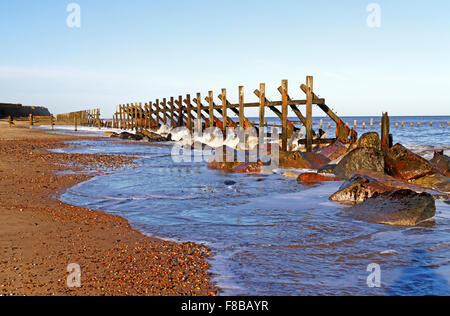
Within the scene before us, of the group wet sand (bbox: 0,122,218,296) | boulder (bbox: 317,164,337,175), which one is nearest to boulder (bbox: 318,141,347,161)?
boulder (bbox: 317,164,337,175)

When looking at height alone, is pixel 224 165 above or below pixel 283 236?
above

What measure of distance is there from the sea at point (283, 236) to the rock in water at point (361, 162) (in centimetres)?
134

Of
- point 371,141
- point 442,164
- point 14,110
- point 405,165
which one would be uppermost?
point 14,110

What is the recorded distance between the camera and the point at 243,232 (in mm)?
5641

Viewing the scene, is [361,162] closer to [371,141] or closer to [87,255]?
[371,141]

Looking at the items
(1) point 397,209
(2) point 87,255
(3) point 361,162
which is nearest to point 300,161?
(3) point 361,162

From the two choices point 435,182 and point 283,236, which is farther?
point 435,182

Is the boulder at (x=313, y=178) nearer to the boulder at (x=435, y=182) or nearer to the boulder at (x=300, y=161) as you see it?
the boulder at (x=435, y=182)

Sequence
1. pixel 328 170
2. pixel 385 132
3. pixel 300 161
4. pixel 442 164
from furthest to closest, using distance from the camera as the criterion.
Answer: pixel 385 132 → pixel 300 161 → pixel 442 164 → pixel 328 170

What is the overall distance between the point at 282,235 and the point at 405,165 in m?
6.50

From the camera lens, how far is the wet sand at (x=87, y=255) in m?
3.59

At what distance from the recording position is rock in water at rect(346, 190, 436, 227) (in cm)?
616

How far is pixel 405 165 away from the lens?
1059cm
